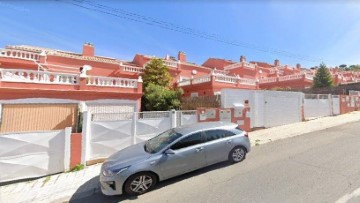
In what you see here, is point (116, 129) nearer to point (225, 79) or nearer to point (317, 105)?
point (225, 79)

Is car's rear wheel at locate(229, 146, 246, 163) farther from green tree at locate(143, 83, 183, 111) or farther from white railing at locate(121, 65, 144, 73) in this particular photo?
white railing at locate(121, 65, 144, 73)

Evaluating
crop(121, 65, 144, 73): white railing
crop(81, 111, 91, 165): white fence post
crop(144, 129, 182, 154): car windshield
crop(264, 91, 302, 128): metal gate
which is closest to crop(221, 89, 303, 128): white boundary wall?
crop(264, 91, 302, 128): metal gate

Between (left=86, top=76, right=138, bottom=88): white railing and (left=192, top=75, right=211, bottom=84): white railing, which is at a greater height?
(left=192, top=75, right=211, bottom=84): white railing

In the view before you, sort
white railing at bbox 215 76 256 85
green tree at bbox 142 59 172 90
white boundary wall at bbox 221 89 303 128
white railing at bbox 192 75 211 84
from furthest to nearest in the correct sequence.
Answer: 1. green tree at bbox 142 59 172 90
2. white railing at bbox 192 75 211 84
3. white railing at bbox 215 76 256 85
4. white boundary wall at bbox 221 89 303 128

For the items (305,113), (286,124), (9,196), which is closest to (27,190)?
(9,196)

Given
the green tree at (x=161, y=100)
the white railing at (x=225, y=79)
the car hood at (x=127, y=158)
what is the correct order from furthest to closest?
the white railing at (x=225, y=79)
the green tree at (x=161, y=100)
the car hood at (x=127, y=158)

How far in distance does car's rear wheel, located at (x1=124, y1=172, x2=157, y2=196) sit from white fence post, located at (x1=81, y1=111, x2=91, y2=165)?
2.86 metres

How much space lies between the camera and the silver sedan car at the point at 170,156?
14.4 feet

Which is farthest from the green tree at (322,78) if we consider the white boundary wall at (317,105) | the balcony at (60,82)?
the balcony at (60,82)

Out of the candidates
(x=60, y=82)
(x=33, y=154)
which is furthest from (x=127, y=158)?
(x=60, y=82)

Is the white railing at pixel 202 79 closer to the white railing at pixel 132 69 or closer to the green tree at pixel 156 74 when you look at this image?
the green tree at pixel 156 74

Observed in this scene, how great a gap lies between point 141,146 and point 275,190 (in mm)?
3429

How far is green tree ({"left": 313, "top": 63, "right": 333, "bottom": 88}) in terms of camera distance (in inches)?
869

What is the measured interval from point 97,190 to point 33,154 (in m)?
2.42
